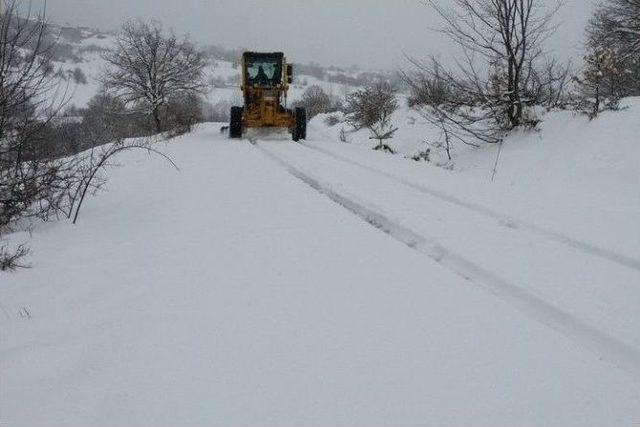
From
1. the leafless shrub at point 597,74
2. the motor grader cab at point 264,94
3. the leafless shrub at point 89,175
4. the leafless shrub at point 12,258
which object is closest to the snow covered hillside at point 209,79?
the motor grader cab at point 264,94

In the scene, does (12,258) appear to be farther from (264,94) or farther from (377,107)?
(377,107)

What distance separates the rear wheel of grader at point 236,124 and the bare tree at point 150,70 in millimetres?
13983

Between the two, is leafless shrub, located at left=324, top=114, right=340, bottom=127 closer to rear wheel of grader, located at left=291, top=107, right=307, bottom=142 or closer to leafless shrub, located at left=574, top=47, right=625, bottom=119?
rear wheel of grader, located at left=291, top=107, right=307, bottom=142

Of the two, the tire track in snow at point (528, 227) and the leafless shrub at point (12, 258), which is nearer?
the tire track in snow at point (528, 227)

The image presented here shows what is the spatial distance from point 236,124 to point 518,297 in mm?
13576

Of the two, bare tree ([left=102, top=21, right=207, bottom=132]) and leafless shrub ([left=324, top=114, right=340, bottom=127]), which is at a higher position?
bare tree ([left=102, top=21, right=207, bottom=132])

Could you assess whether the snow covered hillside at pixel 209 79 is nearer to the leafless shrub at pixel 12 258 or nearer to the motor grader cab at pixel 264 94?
the motor grader cab at pixel 264 94

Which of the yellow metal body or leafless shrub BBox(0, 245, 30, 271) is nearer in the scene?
leafless shrub BBox(0, 245, 30, 271)

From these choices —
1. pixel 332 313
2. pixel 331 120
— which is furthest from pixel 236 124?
pixel 331 120

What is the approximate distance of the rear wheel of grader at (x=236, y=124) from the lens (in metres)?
15.4

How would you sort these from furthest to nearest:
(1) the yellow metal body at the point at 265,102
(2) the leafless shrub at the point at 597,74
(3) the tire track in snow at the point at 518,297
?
(1) the yellow metal body at the point at 265,102
(2) the leafless shrub at the point at 597,74
(3) the tire track in snow at the point at 518,297

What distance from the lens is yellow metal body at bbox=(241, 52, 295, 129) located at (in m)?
15.8

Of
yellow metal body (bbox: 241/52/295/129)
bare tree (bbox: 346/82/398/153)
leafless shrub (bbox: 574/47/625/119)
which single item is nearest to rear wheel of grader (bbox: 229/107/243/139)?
yellow metal body (bbox: 241/52/295/129)

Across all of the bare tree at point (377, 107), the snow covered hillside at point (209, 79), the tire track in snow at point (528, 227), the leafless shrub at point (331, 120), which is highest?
the snow covered hillside at point (209, 79)
